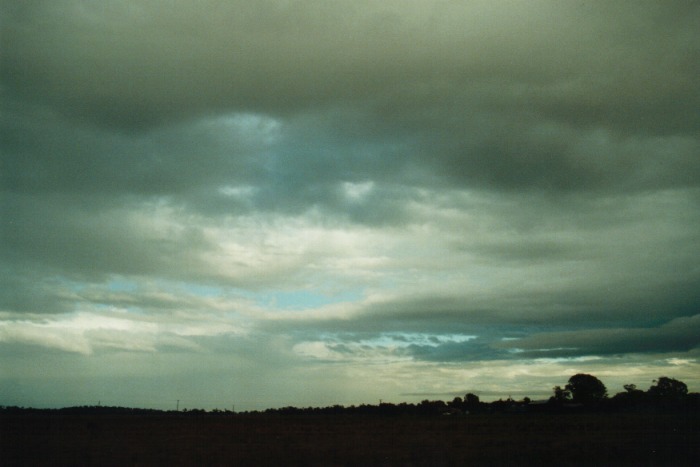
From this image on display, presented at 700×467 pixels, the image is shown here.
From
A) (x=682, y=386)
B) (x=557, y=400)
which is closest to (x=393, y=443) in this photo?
(x=557, y=400)

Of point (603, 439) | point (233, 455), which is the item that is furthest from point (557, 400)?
point (233, 455)

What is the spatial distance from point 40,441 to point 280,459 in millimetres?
24371

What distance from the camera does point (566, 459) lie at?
2950 cm

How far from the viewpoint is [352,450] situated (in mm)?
35062

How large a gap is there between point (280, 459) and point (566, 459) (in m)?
15.5

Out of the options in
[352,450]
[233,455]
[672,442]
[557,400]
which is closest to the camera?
[233,455]

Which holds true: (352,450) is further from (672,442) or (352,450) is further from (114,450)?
(672,442)

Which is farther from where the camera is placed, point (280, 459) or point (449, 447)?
point (449, 447)

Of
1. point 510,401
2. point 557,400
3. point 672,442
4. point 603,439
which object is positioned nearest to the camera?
point 672,442

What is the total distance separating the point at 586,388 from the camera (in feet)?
531

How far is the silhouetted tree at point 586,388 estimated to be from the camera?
16025 cm

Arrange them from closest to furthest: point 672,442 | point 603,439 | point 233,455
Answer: point 233,455, point 672,442, point 603,439

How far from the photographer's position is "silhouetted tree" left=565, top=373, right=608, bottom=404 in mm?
160250

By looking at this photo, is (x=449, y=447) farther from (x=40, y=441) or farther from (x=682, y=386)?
(x=682, y=386)
